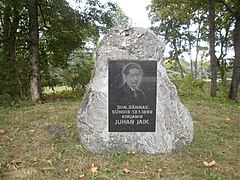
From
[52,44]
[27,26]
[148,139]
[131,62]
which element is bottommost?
[148,139]

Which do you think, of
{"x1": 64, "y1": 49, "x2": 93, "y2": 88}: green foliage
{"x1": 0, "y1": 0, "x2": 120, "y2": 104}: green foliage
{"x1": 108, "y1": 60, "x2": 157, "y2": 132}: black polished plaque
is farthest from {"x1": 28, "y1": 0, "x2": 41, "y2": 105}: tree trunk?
{"x1": 108, "y1": 60, "x2": 157, "y2": 132}: black polished plaque

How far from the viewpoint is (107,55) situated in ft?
15.1

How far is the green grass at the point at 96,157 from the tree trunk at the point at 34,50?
2.78m

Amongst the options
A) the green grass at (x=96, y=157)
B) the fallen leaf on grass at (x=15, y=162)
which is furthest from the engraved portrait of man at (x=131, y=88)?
the fallen leaf on grass at (x=15, y=162)

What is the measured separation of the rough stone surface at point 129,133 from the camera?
4.57m

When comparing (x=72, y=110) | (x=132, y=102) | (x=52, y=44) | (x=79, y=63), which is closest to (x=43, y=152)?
(x=132, y=102)

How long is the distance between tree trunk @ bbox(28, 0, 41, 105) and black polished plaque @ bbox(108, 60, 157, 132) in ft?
16.9

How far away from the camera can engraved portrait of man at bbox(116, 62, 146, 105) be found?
4.59 meters

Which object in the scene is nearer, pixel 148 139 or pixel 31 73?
pixel 148 139

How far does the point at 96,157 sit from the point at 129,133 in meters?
0.72

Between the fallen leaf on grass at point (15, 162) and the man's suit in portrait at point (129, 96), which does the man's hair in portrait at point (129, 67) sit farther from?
the fallen leaf on grass at point (15, 162)

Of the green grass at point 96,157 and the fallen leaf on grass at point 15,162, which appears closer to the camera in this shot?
the green grass at point 96,157

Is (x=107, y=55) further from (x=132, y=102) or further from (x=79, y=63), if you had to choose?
(x=79, y=63)

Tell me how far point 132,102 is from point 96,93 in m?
0.67
